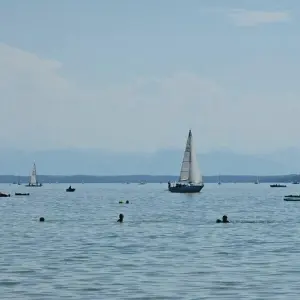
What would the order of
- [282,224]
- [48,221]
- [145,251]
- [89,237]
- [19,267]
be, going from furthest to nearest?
[48,221] < [282,224] < [89,237] < [145,251] < [19,267]

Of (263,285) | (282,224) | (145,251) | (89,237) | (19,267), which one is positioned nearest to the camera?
(263,285)

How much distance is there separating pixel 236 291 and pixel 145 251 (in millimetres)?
26830

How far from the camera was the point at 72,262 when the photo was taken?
7031 centimetres

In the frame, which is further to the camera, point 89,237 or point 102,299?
point 89,237

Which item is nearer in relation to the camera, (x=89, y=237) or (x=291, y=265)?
(x=291, y=265)

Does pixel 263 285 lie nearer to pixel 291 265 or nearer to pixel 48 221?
pixel 291 265

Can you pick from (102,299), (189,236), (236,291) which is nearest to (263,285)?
(236,291)

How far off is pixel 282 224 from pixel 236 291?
70.8 metres

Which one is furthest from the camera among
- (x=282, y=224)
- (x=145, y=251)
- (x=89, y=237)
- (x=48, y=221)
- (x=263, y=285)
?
(x=48, y=221)

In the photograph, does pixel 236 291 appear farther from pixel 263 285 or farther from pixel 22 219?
pixel 22 219

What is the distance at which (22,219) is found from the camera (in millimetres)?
140250

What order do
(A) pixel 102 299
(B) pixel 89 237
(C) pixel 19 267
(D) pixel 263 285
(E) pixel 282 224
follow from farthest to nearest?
(E) pixel 282 224 < (B) pixel 89 237 < (C) pixel 19 267 < (D) pixel 263 285 < (A) pixel 102 299

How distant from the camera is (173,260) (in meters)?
71.2

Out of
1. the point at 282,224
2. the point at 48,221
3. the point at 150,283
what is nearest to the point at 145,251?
the point at 150,283
